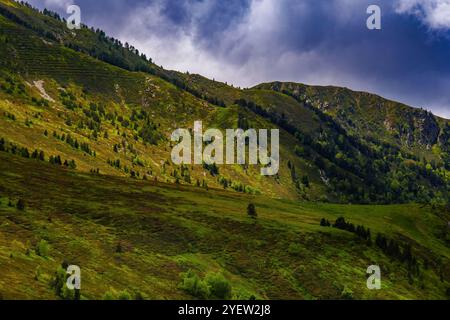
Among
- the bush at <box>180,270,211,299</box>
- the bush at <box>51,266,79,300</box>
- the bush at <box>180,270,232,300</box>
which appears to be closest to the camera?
the bush at <box>51,266,79,300</box>

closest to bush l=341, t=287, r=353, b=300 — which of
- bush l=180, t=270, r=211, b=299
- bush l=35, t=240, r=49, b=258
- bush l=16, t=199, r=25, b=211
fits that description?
bush l=180, t=270, r=211, b=299

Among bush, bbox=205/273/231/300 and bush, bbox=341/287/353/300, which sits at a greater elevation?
bush, bbox=205/273/231/300

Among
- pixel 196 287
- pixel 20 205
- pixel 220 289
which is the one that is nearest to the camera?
pixel 196 287

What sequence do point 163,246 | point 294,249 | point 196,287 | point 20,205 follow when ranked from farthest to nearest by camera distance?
point 294,249, point 163,246, point 20,205, point 196,287

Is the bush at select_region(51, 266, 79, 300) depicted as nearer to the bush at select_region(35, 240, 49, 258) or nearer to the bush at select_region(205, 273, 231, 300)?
the bush at select_region(35, 240, 49, 258)

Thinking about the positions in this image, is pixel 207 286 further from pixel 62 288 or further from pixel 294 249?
pixel 294 249

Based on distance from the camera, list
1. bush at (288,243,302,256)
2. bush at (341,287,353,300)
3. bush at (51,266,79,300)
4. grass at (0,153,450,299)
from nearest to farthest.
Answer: bush at (51,266,79,300) < grass at (0,153,450,299) < bush at (341,287,353,300) < bush at (288,243,302,256)

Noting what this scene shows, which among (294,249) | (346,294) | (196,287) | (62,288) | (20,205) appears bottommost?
(346,294)

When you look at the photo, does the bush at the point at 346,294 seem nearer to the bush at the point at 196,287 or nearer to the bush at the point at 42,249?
the bush at the point at 196,287

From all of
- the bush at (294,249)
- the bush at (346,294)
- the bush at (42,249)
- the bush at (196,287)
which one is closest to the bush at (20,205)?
the bush at (42,249)

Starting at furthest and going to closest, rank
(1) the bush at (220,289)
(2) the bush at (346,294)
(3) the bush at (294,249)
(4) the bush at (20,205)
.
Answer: (3) the bush at (294,249), (4) the bush at (20,205), (2) the bush at (346,294), (1) the bush at (220,289)

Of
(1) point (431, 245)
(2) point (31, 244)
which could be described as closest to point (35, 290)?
(2) point (31, 244)

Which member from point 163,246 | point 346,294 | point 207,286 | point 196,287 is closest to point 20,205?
point 163,246
